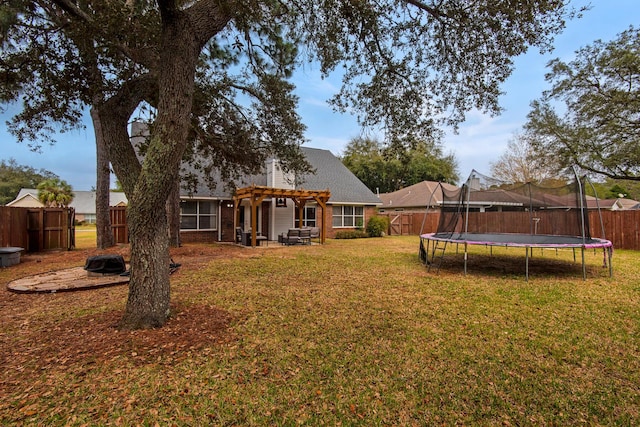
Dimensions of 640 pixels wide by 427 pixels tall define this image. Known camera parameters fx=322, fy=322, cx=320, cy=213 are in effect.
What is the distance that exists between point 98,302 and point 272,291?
3004mm

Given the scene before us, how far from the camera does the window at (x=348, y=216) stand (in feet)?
66.5

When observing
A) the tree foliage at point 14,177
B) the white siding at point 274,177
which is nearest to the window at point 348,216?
the white siding at point 274,177

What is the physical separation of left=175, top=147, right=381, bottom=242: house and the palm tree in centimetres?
1760

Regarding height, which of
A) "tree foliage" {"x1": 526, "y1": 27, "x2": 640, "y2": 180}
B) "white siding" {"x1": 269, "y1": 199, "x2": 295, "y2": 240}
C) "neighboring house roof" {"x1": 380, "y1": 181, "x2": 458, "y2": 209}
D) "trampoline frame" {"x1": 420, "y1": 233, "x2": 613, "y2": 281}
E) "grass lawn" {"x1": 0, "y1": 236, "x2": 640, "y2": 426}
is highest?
"tree foliage" {"x1": 526, "y1": 27, "x2": 640, "y2": 180}

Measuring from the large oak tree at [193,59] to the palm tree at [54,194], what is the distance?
84.0ft

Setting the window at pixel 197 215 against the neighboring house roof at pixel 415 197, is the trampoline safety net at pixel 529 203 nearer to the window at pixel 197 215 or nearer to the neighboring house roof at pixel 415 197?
the window at pixel 197 215

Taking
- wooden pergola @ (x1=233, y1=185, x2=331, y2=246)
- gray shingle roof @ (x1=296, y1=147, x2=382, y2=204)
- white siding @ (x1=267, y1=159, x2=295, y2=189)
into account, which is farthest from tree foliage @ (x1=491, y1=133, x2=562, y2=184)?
white siding @ (x1=267, y1=159, x2=295, y2=189)

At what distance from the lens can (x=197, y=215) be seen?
1590cm

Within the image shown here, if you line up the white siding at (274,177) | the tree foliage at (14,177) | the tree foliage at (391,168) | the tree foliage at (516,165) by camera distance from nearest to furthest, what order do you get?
the white siding at (274,177) < the tree foliage at (516,165) < the tree foliage at (391,168) < the tree foliage at (14,177)

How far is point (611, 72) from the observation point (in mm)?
14133

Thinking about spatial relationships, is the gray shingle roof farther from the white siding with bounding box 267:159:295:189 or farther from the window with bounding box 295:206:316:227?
the white siding with bounding box 267:159:295:189

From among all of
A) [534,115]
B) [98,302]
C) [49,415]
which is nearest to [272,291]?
[98,302]

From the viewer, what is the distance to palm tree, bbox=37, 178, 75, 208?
87.4ft

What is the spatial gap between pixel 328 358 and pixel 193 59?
4168 millimetres
